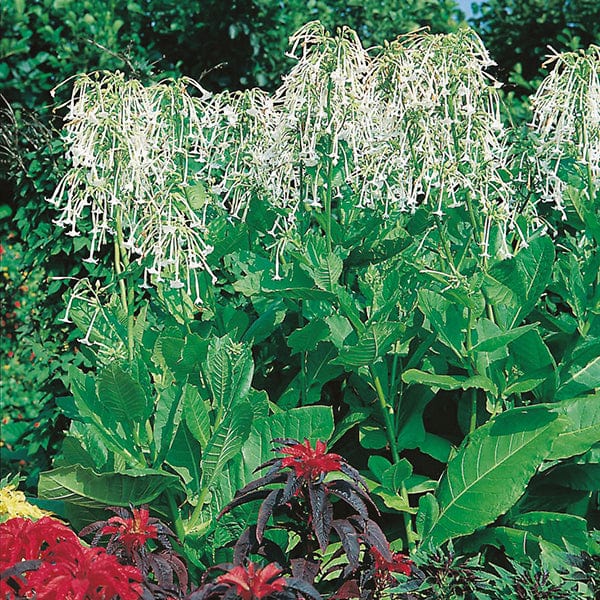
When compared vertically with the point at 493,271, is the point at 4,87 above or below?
above

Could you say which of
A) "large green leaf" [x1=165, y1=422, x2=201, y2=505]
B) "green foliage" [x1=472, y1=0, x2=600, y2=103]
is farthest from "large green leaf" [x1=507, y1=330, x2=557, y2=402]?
"green foliage" [x1=472, y1=0, x2=600, y2=103]

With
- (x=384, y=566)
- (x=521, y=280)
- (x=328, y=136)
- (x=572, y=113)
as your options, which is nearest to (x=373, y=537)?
(x=384, y=566)

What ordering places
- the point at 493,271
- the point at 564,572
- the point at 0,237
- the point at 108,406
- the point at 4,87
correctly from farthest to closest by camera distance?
the point at 0,237, the point at 4,87, the point at 493,271, the point at 108,406, the point at 564,572

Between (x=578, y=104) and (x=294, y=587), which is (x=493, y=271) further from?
(x=294, y=587)

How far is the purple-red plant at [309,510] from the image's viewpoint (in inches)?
91.8

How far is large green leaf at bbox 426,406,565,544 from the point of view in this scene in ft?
10.1

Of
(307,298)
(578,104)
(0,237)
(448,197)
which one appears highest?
(578,104)

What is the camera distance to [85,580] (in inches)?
82.1

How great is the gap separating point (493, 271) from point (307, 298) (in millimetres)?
676

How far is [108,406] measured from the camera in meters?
3.03

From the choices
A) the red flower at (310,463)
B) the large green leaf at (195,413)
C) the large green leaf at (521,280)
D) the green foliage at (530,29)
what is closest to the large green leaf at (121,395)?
the large green leaf at (195,413)

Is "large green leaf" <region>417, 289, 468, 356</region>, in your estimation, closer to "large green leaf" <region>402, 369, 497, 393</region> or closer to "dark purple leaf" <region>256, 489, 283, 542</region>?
"large green leaf" <region>402, 369, 497, 393</region>

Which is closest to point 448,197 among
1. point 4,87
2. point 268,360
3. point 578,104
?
point 578,104

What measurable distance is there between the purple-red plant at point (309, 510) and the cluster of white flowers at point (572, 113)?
1506mm
